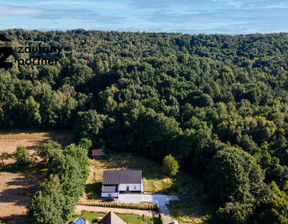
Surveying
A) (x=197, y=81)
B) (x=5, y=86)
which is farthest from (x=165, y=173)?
(x=5, y=86)

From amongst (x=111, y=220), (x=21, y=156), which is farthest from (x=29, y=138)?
(x=111, y=220)

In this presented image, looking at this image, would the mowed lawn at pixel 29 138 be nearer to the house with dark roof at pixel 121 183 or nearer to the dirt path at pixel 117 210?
the house with dark roof at pixel 121 183

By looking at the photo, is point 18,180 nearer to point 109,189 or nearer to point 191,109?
point 109,189

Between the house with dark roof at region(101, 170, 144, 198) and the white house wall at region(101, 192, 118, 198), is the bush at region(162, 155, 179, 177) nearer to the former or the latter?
the house with dark roof at region(101, 170, 144, 198)

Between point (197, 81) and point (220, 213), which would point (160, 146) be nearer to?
point (220, 213)

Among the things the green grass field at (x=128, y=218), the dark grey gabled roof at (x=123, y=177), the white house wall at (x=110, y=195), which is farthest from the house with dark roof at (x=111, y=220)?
the dark grey gabled roof at (x=123, y=177)
